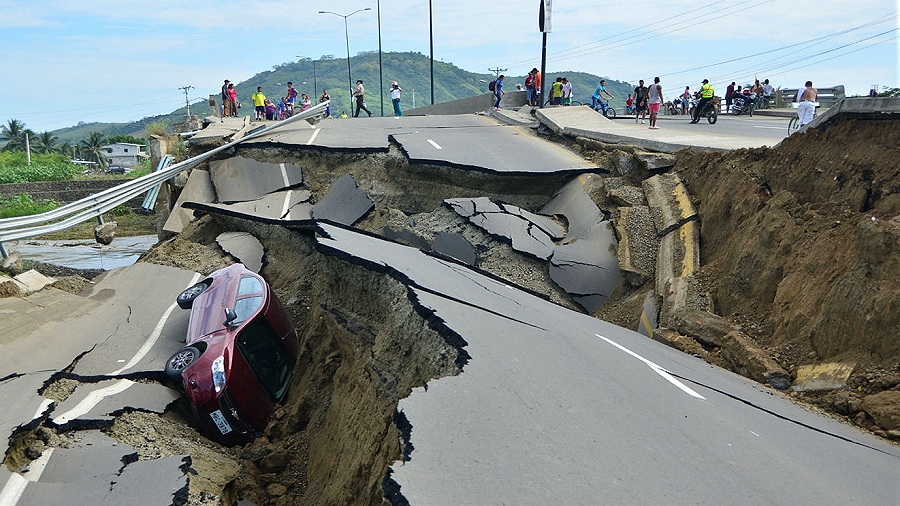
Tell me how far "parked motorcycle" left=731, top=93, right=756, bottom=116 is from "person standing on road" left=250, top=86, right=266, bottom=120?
20.4 meters

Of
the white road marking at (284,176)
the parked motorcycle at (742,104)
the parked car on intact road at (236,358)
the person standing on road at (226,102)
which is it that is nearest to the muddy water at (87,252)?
the person standing on road at (226,102)

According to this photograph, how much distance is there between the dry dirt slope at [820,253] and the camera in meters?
5.78

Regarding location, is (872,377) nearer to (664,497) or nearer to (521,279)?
(664,497)

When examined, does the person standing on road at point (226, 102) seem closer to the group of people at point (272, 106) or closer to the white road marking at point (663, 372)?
the group of people at point (272, 106)

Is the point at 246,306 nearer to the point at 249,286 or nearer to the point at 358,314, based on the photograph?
A: the point at 249,286

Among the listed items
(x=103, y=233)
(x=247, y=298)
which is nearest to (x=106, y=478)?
(x=247, y=298)

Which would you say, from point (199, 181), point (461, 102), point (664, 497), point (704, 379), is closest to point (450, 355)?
point (664, 497)

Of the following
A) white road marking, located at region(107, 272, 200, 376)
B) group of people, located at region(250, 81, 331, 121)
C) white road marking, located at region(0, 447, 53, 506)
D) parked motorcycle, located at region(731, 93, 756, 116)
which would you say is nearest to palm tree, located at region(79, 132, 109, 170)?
group of people, located at region(250, 81, 331, 121)

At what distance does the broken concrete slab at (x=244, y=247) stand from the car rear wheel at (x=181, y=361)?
431 cm

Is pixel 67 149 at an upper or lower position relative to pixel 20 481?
lower

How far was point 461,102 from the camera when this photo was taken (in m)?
29.5

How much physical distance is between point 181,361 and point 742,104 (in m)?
28.6

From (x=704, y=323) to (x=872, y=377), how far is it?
214 centimetres

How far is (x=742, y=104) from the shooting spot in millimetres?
29859
